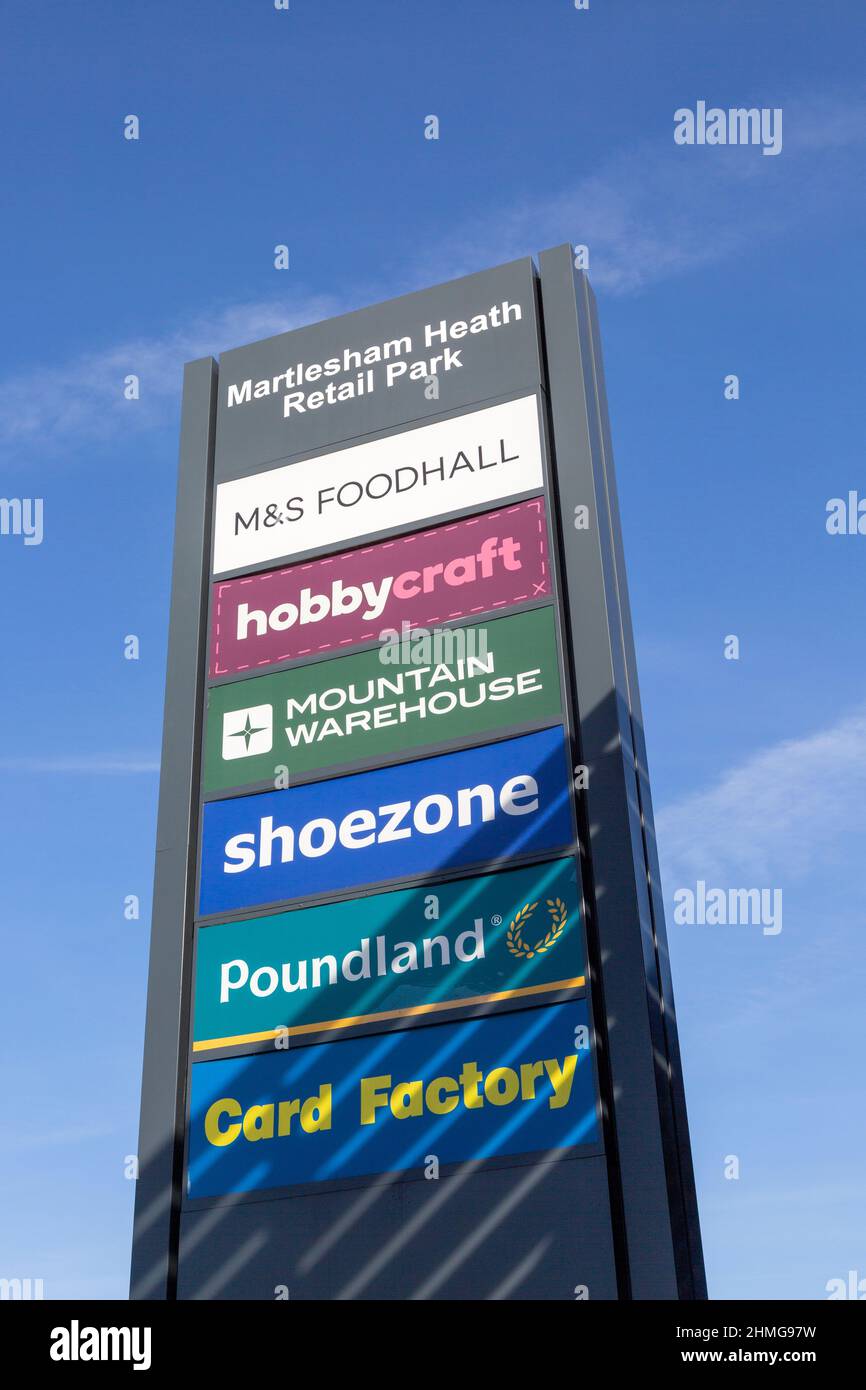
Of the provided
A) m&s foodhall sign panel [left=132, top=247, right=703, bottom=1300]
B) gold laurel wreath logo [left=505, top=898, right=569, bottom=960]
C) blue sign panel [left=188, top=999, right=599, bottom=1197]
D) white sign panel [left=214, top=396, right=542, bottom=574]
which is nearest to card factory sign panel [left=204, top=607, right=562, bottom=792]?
m&s foodhall sign panel [left=132, top=247, right=703, bottom=1300]

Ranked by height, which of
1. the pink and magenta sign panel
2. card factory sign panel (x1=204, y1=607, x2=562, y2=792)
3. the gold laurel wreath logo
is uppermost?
the pink and magenta sign panel

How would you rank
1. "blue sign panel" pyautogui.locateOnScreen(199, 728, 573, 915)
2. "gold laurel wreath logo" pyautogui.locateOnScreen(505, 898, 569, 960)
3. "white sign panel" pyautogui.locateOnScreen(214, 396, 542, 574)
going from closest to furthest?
"gold laurel wreath logo" pyautogui.locateOnScreen(505, 898, 569, 960)
"blue sign panel" pyautogui.locateOnScreen(199, 728, 573, 915)
"white sign panel" pyautogui.locateOnScreen(214, 396, 542, 574)

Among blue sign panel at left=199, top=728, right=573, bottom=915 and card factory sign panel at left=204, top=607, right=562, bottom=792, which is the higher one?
card factory sign panel at left=204, top=607, right=562, bottom=792

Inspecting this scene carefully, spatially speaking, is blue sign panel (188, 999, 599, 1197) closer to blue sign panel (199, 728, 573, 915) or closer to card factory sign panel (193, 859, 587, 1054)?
card factory sign panel (193, 859, 587, 1054)

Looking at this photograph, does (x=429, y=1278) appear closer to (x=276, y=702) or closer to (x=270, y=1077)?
(x=270, y=1077)

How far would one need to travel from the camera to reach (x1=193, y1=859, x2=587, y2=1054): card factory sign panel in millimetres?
11727

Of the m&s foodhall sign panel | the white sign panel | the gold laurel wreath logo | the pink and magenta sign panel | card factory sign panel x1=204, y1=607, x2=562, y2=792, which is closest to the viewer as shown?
the m&s foodhall sign panel

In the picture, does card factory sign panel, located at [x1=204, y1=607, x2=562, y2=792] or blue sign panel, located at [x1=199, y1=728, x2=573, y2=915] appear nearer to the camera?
blue sign panel, located at [x1=199, y1=728, x2=573, y2=915]

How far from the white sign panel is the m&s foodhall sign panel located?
0.04 metres

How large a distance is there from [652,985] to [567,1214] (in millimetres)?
1847

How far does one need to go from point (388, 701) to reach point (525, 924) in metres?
2.55

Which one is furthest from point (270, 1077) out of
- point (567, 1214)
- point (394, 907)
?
point (567, 1214)
